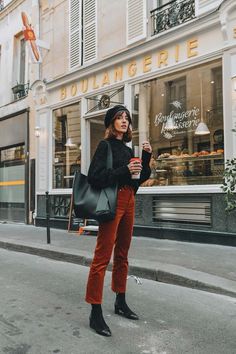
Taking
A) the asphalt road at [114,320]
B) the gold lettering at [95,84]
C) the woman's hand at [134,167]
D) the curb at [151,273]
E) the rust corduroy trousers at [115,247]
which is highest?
the gold lettering at [95,84]

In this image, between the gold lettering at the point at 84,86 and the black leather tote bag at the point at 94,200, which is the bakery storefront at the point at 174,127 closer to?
the gold lettering at the point at 84,86

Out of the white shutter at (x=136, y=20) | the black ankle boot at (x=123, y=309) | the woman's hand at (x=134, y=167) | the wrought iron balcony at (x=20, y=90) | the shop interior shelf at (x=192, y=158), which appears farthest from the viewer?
the wrought iron balcony at (x=20, y=90)

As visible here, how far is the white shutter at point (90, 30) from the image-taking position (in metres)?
11.1

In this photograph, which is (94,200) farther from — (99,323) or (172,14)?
(172,14)

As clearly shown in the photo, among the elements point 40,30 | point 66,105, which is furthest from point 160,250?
point 40,30

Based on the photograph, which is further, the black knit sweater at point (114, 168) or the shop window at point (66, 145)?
the shop window at point (66, 145)

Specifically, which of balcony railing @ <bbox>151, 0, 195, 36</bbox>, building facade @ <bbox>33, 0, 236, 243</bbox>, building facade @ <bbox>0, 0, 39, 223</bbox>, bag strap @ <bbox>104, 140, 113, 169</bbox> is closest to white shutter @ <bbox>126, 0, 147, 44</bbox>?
building facade @ <bbox>33, 0, 236, 243</bbox>

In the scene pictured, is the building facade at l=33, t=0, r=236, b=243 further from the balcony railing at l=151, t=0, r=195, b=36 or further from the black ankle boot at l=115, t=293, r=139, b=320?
the black ankle boot at l=115, t=293, r=139, b=320

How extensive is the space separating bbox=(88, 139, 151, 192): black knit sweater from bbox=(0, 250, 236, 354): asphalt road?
4.36ft

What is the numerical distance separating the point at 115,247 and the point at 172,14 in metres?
7.16

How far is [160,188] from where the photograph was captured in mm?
9039

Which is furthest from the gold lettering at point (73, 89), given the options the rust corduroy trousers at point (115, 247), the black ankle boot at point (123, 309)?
the black ankle boot at point (123, 309)

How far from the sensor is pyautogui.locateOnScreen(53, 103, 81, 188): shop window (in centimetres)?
1161

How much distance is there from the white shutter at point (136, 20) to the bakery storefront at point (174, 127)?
0.56m
